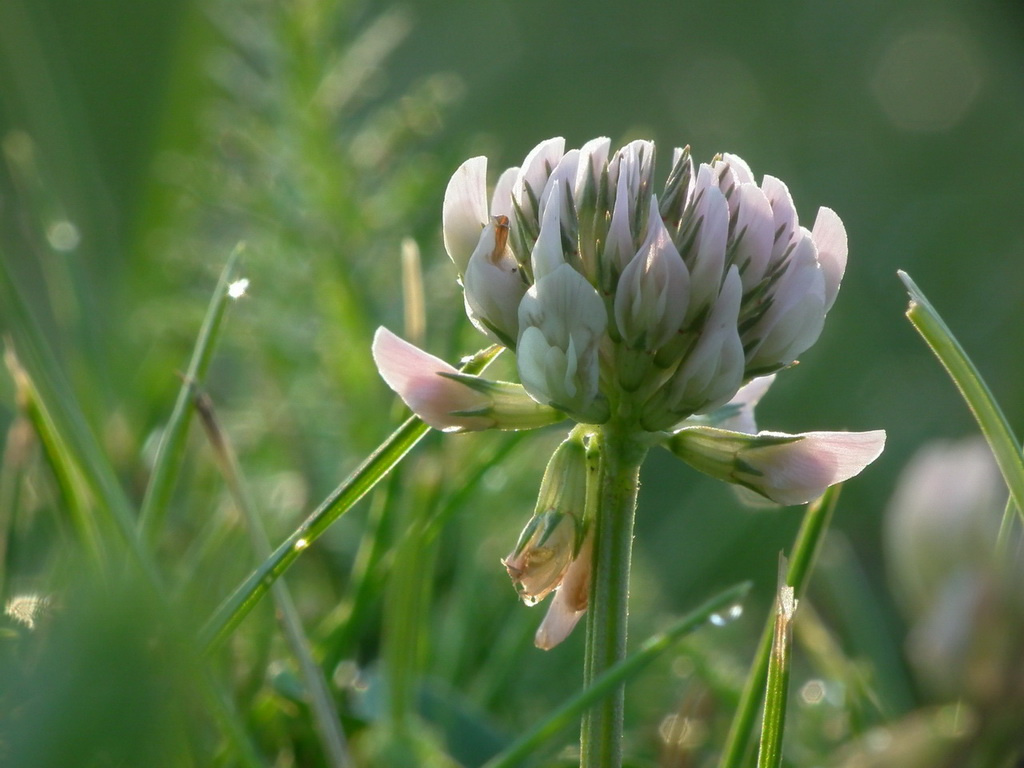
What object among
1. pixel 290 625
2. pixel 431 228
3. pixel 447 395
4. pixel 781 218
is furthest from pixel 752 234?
pixel 431 228

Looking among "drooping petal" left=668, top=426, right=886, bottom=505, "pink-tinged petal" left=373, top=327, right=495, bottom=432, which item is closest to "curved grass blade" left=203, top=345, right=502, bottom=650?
"pink-tinged petal" left=373, top=327, right=495, bottom=432

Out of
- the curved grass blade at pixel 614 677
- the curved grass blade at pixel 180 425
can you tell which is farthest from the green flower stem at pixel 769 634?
the curved grass blade at pixel 180 425

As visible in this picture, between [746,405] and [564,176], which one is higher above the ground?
[564,176]

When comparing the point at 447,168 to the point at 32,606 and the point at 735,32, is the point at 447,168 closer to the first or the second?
the point at 32,606

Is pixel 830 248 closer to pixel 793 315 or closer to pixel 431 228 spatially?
pixel 793 315

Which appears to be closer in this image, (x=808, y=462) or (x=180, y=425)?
(x=808, y=462)

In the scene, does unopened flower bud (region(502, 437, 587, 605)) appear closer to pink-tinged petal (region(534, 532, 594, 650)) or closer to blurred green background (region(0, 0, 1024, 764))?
pink-tinged petal (region(534, 532, 594, 650))

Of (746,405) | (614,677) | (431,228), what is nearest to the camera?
(614,677)
